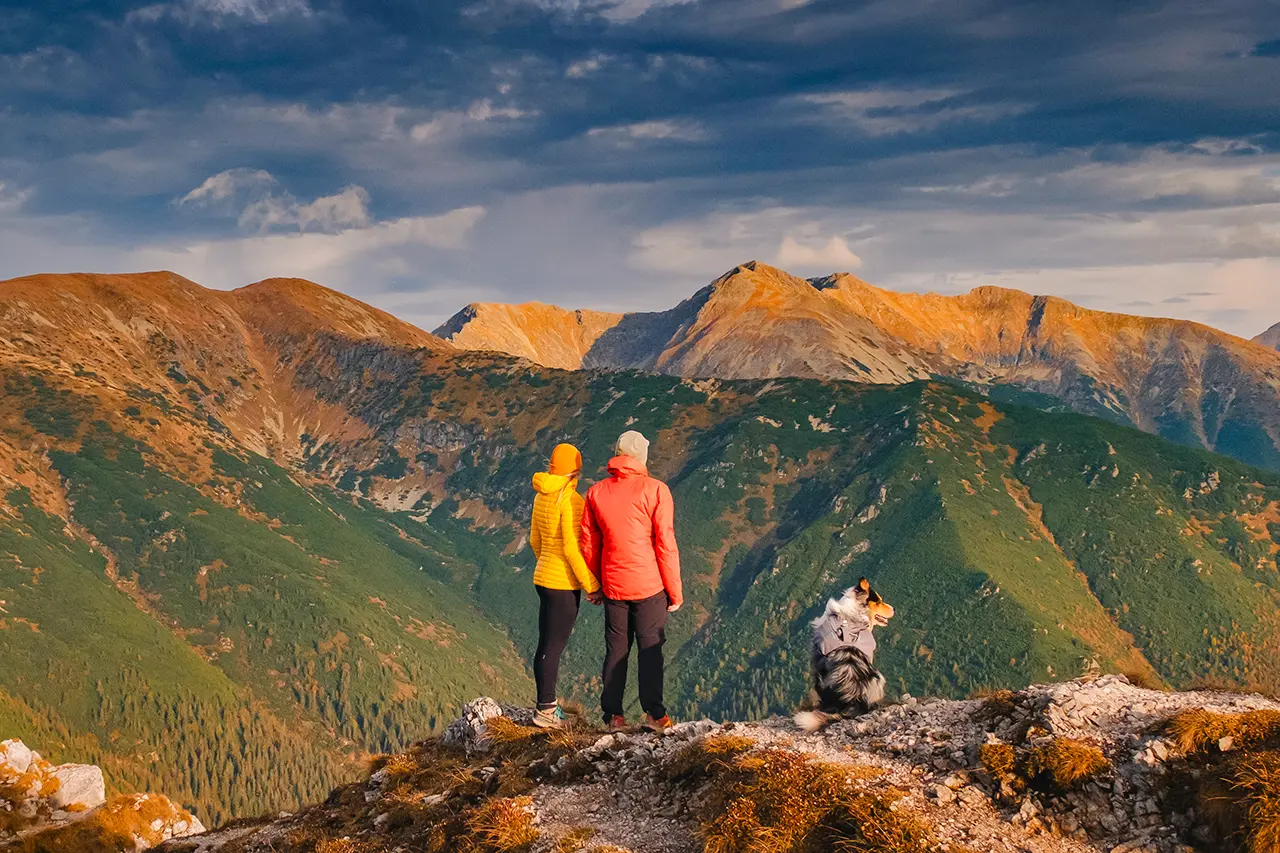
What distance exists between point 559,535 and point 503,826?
7.41m

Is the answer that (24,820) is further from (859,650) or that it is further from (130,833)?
(859,650)

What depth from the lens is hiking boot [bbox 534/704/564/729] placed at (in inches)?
922

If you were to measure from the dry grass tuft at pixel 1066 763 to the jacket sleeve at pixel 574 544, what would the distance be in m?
10.7

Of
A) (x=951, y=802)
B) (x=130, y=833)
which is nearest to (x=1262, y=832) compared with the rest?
(x=951, y=802)

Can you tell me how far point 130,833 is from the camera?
56.3 metres

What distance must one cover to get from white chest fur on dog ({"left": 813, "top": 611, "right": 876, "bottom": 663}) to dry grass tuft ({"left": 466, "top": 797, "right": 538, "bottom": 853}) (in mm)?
7580

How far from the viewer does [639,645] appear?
21.7m

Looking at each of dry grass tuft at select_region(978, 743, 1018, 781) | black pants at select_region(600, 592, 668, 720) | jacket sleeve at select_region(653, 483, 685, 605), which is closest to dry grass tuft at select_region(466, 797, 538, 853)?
black pants at select_region(600, 592, 668, 720)

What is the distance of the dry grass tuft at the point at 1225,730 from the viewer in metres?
14.4

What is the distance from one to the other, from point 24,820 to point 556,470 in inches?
3089

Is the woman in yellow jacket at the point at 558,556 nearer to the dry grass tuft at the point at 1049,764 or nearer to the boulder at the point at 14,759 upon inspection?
the dry grass tuft at the point at 1049,764

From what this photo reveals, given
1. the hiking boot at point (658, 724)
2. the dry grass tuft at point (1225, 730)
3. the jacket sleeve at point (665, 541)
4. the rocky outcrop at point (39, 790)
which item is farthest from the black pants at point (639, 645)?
the rocky outcrop at point (39, 790)

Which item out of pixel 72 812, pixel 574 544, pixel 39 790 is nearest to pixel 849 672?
pixel 574 544

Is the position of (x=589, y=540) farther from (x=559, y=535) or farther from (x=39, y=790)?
(x=39, y=790)
